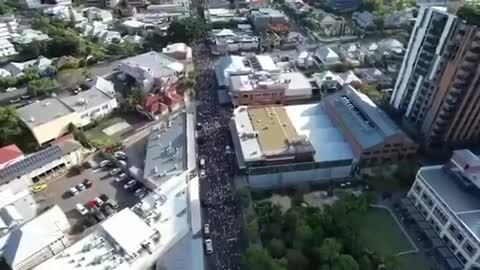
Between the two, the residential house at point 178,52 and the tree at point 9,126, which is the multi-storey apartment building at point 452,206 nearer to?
the residential house at point 178,52

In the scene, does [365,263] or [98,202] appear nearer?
[365,263]

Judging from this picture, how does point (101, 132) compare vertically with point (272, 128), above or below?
below

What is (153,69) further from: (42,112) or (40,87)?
(42,112)

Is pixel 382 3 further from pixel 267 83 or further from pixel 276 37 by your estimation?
pixel 267 83

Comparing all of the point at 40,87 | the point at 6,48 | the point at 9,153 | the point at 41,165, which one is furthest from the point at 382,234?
the point at 6,48

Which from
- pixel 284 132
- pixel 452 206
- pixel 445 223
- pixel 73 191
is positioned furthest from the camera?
pixel 284 132

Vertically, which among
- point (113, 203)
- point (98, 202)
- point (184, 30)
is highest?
point (184, 30)

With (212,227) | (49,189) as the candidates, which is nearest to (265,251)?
(212,227)

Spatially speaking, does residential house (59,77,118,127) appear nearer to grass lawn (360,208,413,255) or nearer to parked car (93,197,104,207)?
parked car (93,197,104,207)
